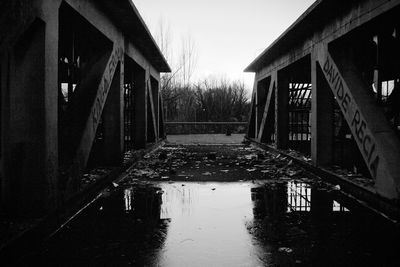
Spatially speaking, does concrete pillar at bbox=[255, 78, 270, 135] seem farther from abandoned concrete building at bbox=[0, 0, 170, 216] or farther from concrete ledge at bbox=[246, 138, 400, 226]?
abandoned concrete building at bbox=[0, 0, 170, 216]

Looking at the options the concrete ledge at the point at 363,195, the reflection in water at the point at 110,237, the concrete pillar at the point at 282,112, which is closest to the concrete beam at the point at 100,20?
the reflection in water at the point at 110,237

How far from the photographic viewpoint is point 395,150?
16.2 feet

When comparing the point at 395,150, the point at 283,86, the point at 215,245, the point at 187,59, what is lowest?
the point at 215,245

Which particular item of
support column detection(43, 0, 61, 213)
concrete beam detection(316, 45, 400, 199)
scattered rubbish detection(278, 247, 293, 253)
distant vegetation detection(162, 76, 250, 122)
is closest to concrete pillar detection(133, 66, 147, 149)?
concrete beam detection(316, 45, 400, 199)

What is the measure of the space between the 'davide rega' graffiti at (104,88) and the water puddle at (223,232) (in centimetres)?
129

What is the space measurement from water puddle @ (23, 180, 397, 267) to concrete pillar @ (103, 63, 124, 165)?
2.31m

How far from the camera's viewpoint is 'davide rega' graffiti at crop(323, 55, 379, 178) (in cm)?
525

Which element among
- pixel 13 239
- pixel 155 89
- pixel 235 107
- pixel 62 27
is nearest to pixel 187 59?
pixel 235 107

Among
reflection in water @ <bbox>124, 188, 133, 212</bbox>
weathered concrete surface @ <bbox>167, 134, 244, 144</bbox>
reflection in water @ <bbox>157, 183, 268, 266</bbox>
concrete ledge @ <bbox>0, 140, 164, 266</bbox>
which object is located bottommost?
reflection in water @ <bbox>157, 183, 268, 266</bbox>

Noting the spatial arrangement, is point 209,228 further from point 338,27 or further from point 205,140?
point 205,140

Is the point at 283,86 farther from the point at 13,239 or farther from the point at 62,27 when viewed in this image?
the point at 13,239

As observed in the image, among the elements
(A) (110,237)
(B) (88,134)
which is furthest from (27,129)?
(B) (88,134)

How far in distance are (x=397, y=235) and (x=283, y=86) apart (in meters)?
9.08

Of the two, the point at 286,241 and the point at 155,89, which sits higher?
the point at 155,89
